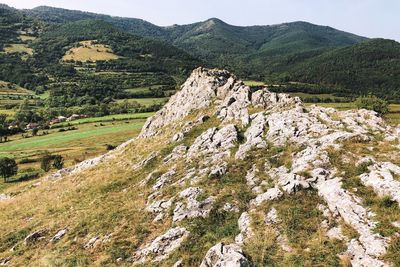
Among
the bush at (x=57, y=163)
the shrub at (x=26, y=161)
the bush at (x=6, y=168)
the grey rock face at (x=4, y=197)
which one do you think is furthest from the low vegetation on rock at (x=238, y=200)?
the shrub at (x=26, y=161)

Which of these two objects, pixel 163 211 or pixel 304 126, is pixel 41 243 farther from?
pixel 304 126

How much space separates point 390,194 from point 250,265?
1230 centimetres

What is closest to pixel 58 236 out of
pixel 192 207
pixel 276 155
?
pixel 192 207

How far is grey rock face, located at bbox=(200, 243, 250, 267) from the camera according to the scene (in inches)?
1060

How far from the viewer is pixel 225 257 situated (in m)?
27.7

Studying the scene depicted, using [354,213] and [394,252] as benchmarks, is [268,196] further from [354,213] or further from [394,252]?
[394,252]

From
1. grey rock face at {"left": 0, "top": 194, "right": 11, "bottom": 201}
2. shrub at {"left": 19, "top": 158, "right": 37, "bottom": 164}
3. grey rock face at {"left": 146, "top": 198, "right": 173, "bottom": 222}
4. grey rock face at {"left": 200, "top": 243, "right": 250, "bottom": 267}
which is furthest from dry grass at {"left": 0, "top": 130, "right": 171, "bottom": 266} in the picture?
shrub at {"left": 19, "top": 158, "right": 37, "bottom": 164}

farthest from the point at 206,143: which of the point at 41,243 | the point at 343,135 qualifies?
the point at 41,243

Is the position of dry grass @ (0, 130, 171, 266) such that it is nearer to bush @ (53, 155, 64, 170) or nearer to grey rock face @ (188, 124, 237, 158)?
grey rock face @ (188, 124, 237, 158)

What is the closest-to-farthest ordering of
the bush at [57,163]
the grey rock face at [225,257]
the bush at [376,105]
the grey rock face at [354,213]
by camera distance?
the grey rock face at [354,213]
the grey rock face at [225,257]
the bush at [57,163]
the bush at [376,105]

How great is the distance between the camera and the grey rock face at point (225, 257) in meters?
26.9

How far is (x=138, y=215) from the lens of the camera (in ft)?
128

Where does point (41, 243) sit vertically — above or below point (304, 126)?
below

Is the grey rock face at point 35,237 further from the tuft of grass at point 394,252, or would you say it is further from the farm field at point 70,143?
the farm field at point 70,143
